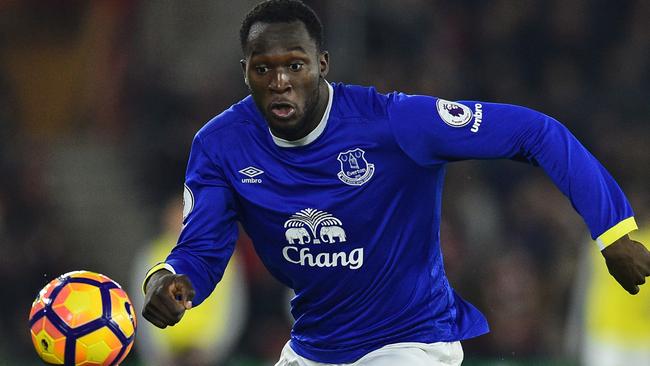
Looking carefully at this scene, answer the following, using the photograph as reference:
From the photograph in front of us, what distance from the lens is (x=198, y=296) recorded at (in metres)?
4.96

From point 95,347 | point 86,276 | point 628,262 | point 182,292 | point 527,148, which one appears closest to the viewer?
point 628,262

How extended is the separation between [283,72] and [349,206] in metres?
0.63

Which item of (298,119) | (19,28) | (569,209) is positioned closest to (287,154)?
(298,119)

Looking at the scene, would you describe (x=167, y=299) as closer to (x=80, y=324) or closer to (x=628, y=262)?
(x=80, y=324)

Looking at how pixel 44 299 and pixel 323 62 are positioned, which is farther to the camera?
pixel 44 299

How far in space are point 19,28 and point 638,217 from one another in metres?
7.31

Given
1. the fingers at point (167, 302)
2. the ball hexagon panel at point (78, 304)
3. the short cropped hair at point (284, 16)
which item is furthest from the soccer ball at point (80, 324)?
the short cropped hair at point (284, 16)

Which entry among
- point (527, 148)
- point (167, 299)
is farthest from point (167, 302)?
→ point (527, 148)

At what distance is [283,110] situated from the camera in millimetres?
4918

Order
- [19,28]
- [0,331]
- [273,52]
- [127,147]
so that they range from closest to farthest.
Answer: [273,52], [0,331], [127,147], [19,28]

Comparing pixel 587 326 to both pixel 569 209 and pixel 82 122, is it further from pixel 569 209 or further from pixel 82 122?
pixel 82 122

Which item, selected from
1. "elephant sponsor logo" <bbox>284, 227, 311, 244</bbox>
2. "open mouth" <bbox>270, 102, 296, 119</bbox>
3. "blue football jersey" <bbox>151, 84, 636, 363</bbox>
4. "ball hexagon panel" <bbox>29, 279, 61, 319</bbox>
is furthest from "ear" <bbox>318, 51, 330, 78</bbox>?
"ball hexagon panel" <bbox>29, 279, 61, 319</bbox>

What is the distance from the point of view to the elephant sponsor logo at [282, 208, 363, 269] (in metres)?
5.02

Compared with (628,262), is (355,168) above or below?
above
